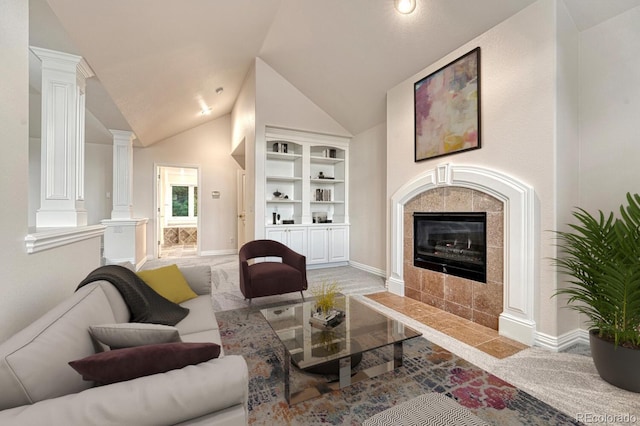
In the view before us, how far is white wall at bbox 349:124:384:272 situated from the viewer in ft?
15.3

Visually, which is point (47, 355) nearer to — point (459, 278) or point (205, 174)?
point (459, 278)

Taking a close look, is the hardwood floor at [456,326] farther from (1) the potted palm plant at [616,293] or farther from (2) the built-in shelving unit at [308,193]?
(2) the built-in shelving unit at [308,193]

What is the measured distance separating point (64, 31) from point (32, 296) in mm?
1988

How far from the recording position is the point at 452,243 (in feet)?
10.2

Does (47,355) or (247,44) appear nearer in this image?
(47,355)

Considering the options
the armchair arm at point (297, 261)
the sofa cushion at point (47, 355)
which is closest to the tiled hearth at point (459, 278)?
the armchair arm at point (297, 261)

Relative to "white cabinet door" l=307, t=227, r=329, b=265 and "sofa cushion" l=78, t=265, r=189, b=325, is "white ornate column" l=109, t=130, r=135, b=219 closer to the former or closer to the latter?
"white cabinet door" l=307, t=227, r=329, b=265

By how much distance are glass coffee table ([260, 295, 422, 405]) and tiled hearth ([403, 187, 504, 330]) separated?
3.87 ft

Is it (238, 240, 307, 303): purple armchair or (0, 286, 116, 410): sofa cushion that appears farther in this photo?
(238, 240, 307, 303): purple armchair

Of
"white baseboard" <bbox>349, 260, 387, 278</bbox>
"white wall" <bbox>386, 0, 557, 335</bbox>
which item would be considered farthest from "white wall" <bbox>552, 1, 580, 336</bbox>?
"white baseboard" <bbox>349, 260, 387, 278</bbox>

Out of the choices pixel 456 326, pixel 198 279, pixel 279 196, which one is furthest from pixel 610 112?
pixel 279 196

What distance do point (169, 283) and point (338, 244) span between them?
355 centimetres

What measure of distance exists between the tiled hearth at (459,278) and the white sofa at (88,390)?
2.50 m

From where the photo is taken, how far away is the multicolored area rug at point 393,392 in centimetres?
150
